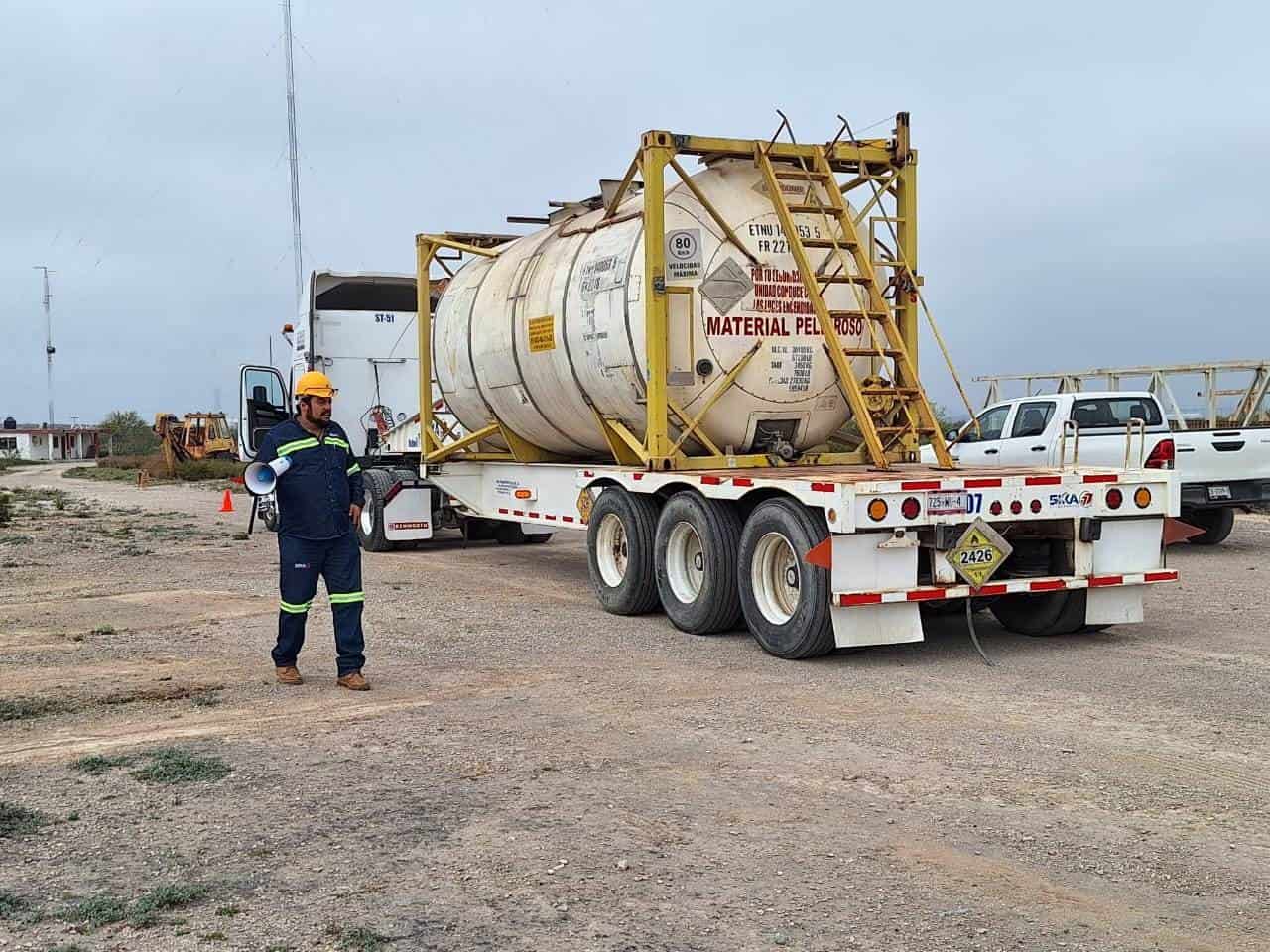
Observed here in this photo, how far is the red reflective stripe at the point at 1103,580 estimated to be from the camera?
947 centimetres

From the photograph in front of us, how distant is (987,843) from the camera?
520cm

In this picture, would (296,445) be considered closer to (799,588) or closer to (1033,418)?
(799,588)

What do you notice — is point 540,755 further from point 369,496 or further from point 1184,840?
point 369,496

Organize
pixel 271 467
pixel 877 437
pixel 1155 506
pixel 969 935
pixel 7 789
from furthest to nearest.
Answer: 1. pixel 877 437
2. pixel 1155 506
3. pixel 271 467
4. pixel 7 789
5. pixel 969 935

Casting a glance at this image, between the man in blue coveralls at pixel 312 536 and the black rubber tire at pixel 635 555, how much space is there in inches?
127

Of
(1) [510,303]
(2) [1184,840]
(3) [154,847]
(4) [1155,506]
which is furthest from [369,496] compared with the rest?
(2) [1184,840]

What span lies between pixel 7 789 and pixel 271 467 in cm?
272

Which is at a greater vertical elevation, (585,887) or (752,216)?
(752,216)

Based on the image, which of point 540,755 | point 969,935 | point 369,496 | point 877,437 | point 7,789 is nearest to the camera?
point 969,935

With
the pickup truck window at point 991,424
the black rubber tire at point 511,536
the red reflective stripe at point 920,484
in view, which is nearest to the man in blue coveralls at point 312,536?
the red reflective stripe at point 920,484

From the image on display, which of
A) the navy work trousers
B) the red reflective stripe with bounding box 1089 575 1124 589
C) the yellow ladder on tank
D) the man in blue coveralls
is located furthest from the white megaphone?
the red reflective stripe with bounding box 1089 575 1124 589

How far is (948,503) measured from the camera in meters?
8.92

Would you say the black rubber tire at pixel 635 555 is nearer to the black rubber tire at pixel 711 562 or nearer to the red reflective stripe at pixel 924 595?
the black rubber tire at pixel 711 562

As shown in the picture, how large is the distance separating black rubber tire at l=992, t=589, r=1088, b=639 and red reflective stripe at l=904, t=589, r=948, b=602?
1473mm
